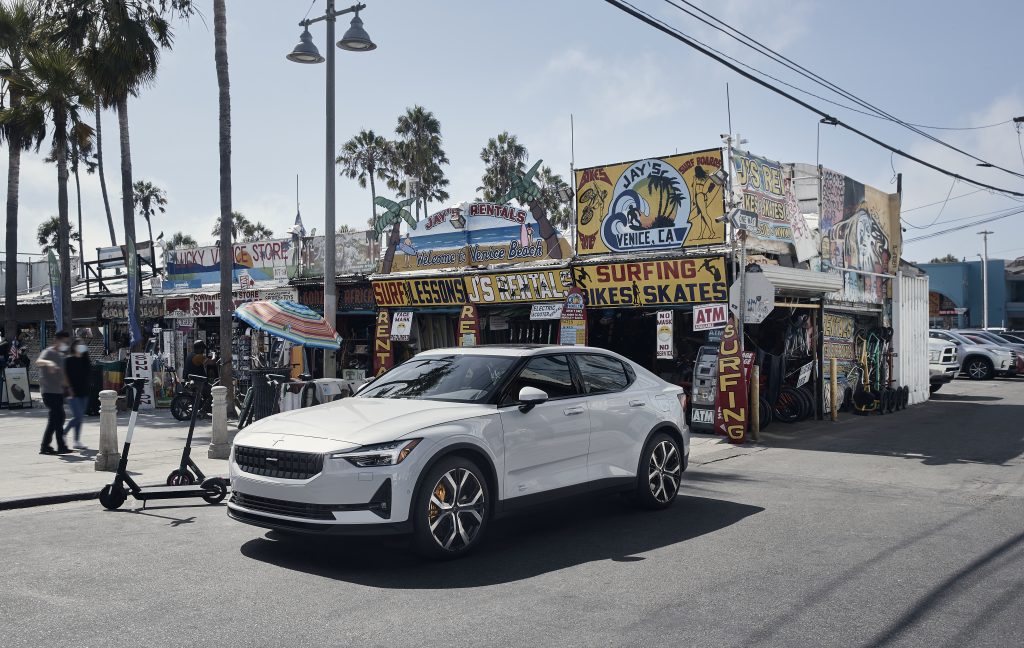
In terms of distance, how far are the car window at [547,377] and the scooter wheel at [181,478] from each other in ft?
13.6

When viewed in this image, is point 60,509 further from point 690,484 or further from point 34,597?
point 690,484

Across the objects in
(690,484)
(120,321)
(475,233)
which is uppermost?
(475,233)

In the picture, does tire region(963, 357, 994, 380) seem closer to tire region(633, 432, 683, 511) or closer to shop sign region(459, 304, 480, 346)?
shop sign region(459, 304, 480, 346)

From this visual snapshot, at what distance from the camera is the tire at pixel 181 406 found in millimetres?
18406

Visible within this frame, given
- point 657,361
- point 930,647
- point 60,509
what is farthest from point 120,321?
point 930,647

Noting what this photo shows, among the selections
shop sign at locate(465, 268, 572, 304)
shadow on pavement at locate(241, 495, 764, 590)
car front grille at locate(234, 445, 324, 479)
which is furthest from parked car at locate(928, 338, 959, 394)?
car front grille at locate(234, 445, 324, 479)

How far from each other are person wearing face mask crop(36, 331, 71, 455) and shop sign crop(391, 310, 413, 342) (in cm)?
802

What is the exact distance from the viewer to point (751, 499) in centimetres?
923

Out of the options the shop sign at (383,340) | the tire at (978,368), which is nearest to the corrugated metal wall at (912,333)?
the tire at (978,368)

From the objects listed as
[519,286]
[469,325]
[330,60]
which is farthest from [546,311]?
[330,60]

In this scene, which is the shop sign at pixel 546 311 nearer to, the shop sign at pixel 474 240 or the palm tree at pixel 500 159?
the shop sign at pixel 474 240

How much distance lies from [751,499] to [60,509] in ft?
23.2

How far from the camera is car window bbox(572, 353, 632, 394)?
8.02 meters

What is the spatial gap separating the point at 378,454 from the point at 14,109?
23468 mm
